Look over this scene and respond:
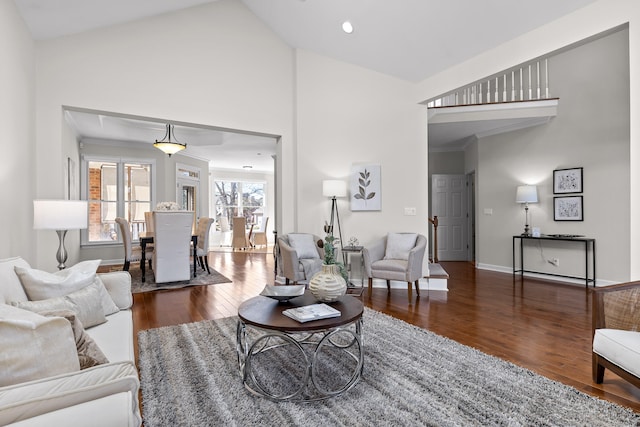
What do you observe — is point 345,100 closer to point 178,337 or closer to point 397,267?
point 397,267

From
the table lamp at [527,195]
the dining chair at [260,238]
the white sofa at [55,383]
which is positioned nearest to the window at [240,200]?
the dining chair at [260,238]

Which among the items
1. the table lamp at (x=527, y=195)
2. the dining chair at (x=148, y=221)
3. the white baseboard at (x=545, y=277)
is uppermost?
the table lamp at (x=527, y=195)

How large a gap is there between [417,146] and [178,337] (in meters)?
4.02

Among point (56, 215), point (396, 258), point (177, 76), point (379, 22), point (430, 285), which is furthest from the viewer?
point (430, 285)

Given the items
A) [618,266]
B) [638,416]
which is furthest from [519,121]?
[638,416]

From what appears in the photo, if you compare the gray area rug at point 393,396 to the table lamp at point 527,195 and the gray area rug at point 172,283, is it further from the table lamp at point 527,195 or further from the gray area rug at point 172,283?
the table lamp at point 527,195

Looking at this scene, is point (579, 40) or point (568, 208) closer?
point (579, 40)

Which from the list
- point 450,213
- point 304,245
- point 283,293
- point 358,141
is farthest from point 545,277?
point 283,293

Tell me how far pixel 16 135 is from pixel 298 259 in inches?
122

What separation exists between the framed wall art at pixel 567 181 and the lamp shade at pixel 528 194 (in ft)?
0.97

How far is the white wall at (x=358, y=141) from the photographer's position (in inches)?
199

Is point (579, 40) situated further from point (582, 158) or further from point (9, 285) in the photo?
point (9, 285)

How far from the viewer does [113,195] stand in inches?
294

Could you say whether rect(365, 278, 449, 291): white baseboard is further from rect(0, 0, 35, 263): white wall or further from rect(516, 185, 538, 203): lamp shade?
rect(0, 0, 35, 263): white wall
